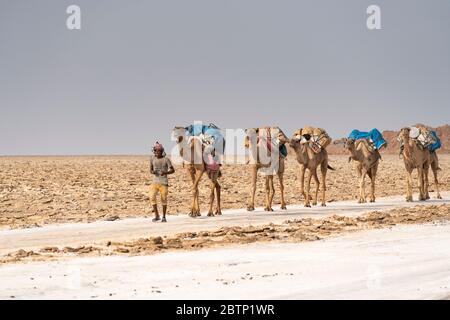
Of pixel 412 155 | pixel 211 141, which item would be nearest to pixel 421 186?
pixel 412 155

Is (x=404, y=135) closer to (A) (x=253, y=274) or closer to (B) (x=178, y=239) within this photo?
(B) (x=178, y=239)

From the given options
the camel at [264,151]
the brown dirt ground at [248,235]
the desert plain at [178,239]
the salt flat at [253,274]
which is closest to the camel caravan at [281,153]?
the camel at [264,151]

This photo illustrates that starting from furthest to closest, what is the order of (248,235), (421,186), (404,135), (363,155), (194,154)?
(363,155) < (421,186) < (404,135) < (194,154) < (248,235)

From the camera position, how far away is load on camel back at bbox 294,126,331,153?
96.7 ft

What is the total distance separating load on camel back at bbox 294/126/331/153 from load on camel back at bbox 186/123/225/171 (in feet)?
19.7

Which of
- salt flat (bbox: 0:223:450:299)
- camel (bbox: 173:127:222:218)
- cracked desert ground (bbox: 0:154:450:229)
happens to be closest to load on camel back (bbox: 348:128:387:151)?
cracked desert ground (bbox: 0:154:450:229)

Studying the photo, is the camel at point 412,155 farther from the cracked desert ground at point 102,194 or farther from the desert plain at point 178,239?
the cracked desert ground at point 102,194

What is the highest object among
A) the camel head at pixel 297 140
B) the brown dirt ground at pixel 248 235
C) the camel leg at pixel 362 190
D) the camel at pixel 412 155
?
the camel head at pixel 297 140

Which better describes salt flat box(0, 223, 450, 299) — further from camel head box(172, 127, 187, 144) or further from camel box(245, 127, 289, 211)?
camel box(245, 127, 289, 211)

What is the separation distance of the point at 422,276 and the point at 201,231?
787 centimetres

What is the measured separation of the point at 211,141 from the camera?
23.8 meters

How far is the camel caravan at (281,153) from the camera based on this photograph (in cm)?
2350

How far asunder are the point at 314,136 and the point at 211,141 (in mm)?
7003
